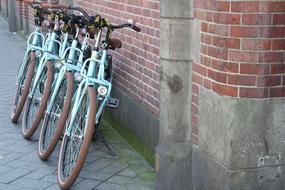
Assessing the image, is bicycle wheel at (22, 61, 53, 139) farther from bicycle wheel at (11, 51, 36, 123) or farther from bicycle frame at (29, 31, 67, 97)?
bicycle wheel at (11, 51, 36, 123)

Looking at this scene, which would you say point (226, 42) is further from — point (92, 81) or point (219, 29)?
point (92, 81)

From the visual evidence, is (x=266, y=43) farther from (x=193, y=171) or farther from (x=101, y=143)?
(x=101, y=143)

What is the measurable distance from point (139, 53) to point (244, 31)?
86.4 inches

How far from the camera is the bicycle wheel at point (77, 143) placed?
4500 mm

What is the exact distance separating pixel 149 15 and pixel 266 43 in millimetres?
1887

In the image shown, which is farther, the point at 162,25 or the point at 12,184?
the point at 12,184

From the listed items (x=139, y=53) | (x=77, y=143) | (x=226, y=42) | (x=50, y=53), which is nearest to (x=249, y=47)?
(x=226, y=42)

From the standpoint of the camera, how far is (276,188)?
12.3 ft

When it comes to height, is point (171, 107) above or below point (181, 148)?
above

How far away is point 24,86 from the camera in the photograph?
21.1 ft

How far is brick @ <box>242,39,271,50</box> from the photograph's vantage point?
353 centimetres

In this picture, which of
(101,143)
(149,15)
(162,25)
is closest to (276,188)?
(162,25)

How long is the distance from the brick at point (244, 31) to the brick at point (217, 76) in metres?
0.29

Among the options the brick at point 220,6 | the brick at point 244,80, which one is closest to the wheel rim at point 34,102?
the brick at point 220,6
